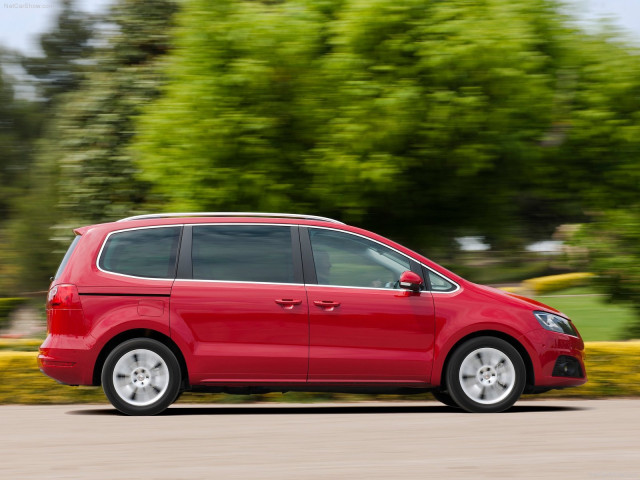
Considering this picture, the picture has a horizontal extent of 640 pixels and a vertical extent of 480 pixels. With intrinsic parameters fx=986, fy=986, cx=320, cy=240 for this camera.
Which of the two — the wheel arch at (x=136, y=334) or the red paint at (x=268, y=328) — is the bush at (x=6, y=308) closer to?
the red paint at (x=268, y=328)

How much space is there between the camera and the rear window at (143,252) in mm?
8750

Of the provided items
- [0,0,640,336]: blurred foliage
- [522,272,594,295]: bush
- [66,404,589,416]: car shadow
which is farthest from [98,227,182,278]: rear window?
[522,272,594,295]: bush

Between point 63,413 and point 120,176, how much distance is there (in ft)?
33.1

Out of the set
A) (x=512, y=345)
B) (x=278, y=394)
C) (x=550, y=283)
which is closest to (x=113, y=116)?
(x=278, y=394)

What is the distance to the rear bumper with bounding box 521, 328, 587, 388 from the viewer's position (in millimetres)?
8727

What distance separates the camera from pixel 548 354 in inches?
344

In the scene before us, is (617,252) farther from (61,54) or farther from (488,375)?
(61,54)

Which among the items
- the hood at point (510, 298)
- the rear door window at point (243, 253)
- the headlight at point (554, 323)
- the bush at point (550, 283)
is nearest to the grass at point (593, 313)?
the bush at point (550, 283)

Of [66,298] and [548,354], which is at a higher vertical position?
[66,298]

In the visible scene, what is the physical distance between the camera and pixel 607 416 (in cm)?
853

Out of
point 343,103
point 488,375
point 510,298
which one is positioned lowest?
point 488,375

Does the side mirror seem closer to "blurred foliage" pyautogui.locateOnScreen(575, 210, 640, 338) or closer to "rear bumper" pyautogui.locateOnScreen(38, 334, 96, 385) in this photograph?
"rear bumper" pyautogui.locateOnScreen(38, 334, 96, 385)

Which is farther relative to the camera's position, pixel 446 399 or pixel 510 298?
pixel 446 399

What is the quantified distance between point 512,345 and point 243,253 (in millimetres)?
2553
